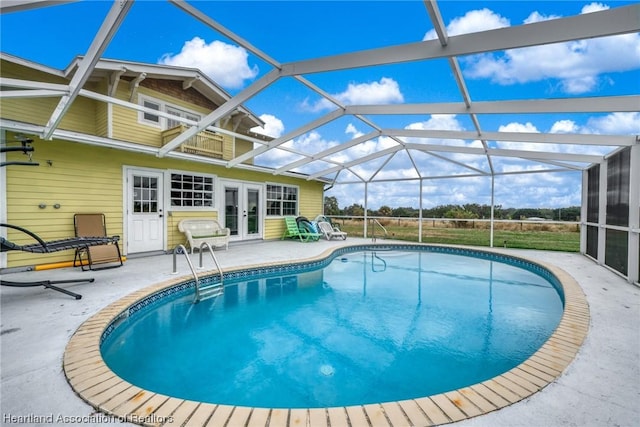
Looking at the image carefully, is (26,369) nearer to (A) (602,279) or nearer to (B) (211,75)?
(A) (602,279)

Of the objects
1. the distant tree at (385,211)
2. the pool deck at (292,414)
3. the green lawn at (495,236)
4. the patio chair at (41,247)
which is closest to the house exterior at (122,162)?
the patio chair at (41,247)

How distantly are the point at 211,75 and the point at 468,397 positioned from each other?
9542 millimetres

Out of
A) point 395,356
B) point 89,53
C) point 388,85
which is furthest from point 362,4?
point 395,356

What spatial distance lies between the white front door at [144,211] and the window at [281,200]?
12.9 feet

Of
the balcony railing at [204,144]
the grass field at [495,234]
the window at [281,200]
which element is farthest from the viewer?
the grass field at [495,234]

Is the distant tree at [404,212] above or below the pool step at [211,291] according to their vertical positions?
above

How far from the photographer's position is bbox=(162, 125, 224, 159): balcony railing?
7.77m

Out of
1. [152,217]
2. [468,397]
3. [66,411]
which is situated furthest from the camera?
[152,217]

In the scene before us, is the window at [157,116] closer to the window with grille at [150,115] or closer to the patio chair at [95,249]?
the window with grille at [150,115]

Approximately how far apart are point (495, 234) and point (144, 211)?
1469cm

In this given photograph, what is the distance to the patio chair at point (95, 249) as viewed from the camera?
18.0 feet

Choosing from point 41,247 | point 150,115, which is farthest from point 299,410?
point 150,115

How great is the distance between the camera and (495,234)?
14164 millimetres

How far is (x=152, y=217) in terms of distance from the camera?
7.09 metres
